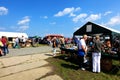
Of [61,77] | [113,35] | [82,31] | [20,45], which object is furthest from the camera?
[20,45]

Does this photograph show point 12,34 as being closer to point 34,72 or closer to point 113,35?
point 113,35

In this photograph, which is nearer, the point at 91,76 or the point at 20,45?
the point at 91,76

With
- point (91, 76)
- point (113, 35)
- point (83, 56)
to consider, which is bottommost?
point (91, 76)

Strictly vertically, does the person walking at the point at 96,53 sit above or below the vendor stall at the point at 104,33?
below

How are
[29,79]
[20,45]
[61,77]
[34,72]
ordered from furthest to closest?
[20,45]
[34,72]
[61,77]
[29,79]

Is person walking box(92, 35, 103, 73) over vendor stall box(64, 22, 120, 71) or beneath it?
beneath

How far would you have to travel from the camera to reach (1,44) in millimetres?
12695

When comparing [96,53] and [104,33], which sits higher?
[104,33]

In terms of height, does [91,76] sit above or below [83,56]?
below

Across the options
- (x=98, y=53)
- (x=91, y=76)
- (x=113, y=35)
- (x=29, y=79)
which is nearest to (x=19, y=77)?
(x=29, y=79)

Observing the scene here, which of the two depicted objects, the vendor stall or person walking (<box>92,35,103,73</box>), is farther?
the vendor stall

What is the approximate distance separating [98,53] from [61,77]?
2.15 meters

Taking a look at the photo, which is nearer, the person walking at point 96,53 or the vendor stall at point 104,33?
the person walking at point 96,53

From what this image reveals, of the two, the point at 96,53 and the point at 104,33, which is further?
the point at 104,33
